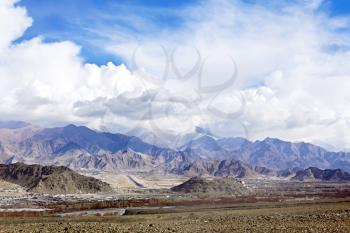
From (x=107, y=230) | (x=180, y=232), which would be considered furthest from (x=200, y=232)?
(x=107, y=230)

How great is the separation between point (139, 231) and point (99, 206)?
3070 inches

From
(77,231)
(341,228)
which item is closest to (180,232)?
(77,231)

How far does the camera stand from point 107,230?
4544 centimetres

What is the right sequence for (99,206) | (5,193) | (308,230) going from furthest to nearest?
1. (5,193)
2. (99,206)
3. (308,230)

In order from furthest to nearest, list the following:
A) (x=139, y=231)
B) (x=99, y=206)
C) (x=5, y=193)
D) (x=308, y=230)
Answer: (x=5, y=193) < (x=99, y=206) < (x=139, y=231) < (x=308, y=230)

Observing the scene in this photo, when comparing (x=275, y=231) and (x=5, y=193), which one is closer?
(x=275, y=231)

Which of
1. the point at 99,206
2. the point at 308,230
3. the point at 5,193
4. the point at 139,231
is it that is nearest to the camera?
the point at 308,230

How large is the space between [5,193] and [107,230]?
515 feet

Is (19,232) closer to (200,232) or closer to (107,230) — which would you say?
(107,230)

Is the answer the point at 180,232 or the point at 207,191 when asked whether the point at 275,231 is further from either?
the point at 207,191

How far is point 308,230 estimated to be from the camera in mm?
41312

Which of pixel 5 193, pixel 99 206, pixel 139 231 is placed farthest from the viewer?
pixel 5 193

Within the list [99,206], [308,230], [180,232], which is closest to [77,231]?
[180,232]

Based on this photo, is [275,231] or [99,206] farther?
[99,206]
